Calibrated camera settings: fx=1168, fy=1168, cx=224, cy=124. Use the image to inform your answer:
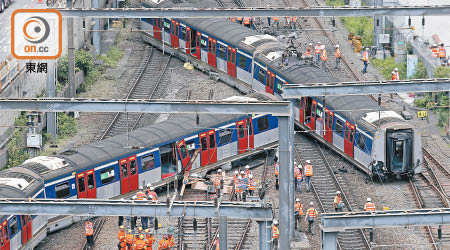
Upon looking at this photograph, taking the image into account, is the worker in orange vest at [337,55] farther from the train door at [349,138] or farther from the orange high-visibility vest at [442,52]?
the train door at [349,138]

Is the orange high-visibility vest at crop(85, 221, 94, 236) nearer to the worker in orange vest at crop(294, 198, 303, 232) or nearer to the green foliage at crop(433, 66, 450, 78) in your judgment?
the worker in orange vest at crop(294, 198, 303, 232)

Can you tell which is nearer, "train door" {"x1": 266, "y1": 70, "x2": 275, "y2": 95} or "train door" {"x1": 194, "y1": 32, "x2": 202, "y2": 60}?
"train door" {"x1": 266, "y1": 70, "x2": 275, "y2": 95}

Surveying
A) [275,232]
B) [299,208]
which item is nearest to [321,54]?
[299,208]

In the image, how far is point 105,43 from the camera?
244 feet

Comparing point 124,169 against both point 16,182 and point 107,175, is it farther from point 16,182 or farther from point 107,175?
point 16,182

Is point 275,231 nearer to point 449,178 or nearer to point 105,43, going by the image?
point 449,178

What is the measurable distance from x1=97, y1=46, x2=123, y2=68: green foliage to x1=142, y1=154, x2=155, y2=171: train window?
2024 cm

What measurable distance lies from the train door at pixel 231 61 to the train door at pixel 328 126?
9.69 metres

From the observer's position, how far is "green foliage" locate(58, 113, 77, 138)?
60312mm

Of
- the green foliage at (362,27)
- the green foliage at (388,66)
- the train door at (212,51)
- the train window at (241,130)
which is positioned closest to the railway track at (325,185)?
the train window at (241,130)

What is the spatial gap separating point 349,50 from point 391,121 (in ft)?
69.3

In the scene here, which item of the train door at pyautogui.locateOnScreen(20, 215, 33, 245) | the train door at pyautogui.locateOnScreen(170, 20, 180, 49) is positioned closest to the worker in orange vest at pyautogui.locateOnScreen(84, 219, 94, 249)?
the train door at pyautogui.locateOnScreen(20, 215, 33, 245)

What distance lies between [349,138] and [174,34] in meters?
18.3

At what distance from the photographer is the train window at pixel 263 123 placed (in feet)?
184
